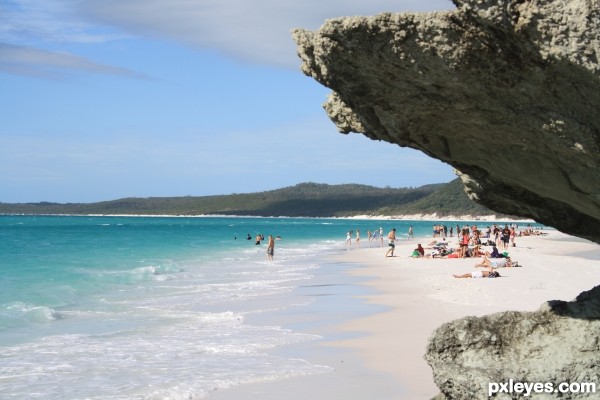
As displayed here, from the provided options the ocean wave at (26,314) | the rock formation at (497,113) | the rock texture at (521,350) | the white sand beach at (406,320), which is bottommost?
the ocean wave at (26,314)

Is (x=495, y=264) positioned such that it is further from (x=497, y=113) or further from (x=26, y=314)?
(x=497, y=113)

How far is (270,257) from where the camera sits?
1467 inches

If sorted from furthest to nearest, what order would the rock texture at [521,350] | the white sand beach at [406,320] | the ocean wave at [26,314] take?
the ocean wave at [26,314], the white sand beach at [406,320], the rock texture at [521,350]

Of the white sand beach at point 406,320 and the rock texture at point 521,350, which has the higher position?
the rock texture at point 521,350

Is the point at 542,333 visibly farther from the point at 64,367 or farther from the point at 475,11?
the point at 64,367

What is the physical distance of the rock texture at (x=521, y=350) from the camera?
507 cm

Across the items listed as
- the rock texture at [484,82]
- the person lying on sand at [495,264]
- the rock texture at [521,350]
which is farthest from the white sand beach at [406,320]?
the rock texture at [484,82]

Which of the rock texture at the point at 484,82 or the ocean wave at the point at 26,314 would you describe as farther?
the ocean wave at the point at 26,314

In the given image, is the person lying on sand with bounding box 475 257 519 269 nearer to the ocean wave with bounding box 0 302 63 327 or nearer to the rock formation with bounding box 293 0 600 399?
the ocean wave with bounding box 0 302 63 327

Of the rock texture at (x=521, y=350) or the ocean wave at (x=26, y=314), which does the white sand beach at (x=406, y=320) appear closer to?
the rock texture at (x=521, y=350)

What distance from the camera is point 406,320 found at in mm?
13203

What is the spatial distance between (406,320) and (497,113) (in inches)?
372

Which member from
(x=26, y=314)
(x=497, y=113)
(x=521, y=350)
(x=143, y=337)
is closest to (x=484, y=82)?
(x=497, y=113)

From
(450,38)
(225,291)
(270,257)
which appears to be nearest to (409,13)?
(450,38)
